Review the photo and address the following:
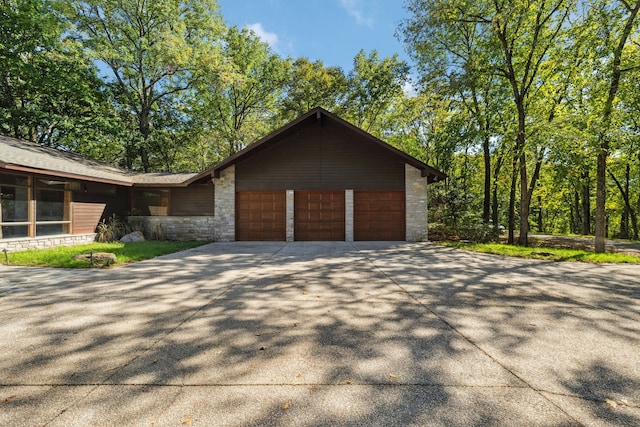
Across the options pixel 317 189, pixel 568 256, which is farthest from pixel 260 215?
pixel 568 256

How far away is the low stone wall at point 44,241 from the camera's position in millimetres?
8673

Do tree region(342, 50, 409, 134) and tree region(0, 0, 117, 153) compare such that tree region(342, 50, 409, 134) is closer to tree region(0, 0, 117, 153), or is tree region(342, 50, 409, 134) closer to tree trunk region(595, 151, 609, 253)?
tree trunk region(595, 151, 609, 253)

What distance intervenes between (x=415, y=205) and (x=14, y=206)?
14.1 meters

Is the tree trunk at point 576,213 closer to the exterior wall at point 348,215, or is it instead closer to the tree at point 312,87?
the tree at point 312,87

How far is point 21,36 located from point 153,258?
1802cm

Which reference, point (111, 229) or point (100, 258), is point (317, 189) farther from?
point (111, 229)

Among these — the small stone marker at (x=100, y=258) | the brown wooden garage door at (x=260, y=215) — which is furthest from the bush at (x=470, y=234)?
the small stone marker at (x=100, y=258)

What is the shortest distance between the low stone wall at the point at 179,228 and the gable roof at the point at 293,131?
1.83m

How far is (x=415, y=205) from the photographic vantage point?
1231cm

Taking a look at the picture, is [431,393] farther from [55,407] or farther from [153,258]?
[153,258]

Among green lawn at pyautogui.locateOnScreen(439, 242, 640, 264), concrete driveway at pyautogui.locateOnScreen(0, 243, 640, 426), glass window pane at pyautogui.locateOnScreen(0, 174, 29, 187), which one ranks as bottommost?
concrete driveway at pyautogui.locateOnScreen(0, 243, 640, 426)

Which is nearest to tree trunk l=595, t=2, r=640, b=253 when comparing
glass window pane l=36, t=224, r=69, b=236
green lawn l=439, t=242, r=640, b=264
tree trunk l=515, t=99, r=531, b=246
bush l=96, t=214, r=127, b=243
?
green lawn l=439, t=242, r=640, b=264

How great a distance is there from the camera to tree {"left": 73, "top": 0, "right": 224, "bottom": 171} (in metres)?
18.0

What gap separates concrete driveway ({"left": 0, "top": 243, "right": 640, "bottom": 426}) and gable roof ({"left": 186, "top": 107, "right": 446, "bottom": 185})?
24.6 feet
